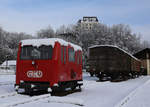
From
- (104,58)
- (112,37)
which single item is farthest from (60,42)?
(112,37)

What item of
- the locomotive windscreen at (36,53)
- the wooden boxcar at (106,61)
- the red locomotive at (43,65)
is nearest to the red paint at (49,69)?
the red locomotive at (43,65)

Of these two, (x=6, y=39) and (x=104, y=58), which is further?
(x=6, y=39)

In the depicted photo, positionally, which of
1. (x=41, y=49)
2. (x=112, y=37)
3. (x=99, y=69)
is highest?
(x=112, y=37)

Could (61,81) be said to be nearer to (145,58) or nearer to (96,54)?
(96,54)

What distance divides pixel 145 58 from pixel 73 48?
47.8 metres

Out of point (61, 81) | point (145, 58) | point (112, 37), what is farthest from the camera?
point (112, 37)

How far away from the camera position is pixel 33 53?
1052cm

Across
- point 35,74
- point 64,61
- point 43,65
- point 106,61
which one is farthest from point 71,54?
point 106,61

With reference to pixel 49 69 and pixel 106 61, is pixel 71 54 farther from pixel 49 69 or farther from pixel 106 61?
pixel 106 61

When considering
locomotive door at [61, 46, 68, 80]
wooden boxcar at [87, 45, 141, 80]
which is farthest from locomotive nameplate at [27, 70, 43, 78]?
wooden boxcar at [87, 45, 141, 80]

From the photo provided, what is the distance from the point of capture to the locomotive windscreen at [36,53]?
403 inches

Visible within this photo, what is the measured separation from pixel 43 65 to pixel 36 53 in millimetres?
740

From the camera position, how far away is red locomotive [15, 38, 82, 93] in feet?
32.7

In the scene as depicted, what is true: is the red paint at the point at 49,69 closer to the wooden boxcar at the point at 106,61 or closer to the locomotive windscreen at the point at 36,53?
the locomotive windscreen at the point at 36,53
